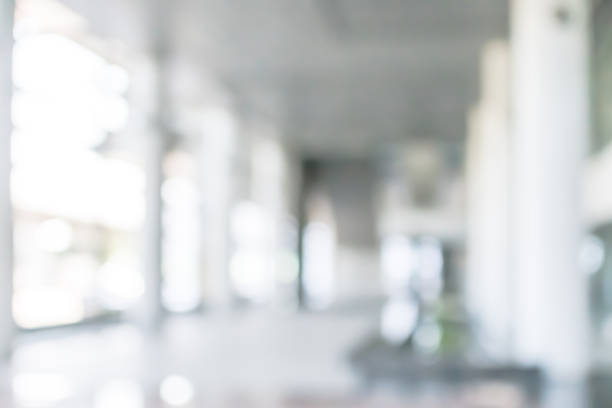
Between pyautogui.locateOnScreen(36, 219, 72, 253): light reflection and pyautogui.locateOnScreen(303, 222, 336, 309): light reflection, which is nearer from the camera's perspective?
pyautogui.locateOnScreen(36, 219, 72, 253): light reflection

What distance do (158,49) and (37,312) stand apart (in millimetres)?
6787

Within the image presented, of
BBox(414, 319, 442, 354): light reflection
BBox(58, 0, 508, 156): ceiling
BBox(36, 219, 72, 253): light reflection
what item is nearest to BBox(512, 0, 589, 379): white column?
BBox(58, 0, 508, 156): ceiling

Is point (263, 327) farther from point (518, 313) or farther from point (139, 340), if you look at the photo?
point (518, 313)

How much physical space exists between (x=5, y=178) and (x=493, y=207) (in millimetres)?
13704

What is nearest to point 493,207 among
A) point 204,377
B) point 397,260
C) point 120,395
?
point 204,377

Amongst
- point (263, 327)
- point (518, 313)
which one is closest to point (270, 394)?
point (518, 313)

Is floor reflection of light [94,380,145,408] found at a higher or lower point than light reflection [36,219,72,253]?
lower

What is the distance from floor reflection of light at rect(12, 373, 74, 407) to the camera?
26.8 ft

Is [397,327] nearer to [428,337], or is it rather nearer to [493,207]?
[428,337]

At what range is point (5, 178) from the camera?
11.2 meters

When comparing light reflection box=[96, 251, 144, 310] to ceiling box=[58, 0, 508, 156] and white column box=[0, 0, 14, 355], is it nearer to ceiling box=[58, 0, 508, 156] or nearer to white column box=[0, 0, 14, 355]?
ceiling box=[58, 0, 508, 156]

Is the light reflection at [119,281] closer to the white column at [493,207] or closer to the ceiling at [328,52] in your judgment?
the ceiling at [328,52]

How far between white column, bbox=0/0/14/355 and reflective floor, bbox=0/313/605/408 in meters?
0.80

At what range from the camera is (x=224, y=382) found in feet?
31.9
